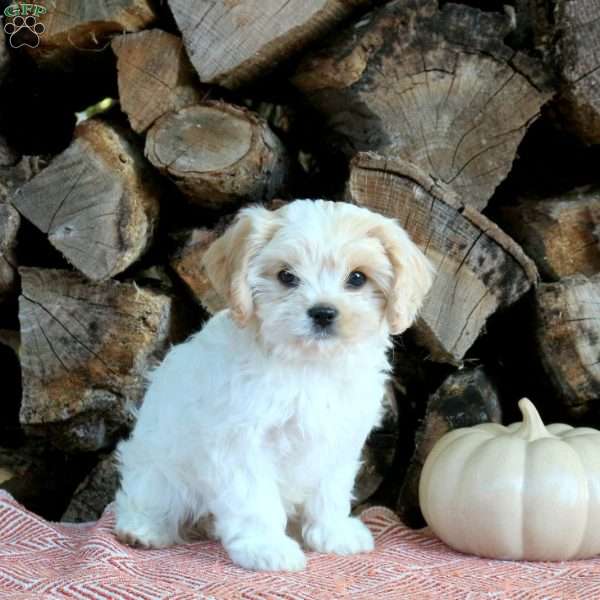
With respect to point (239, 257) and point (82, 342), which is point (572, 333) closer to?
point (239, 257)

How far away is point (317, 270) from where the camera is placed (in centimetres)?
265

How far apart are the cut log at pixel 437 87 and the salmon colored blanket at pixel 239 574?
1.41 meters

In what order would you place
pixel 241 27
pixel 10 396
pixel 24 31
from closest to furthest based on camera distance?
pixel 241 27
pixel 24 31
pixel 10 396

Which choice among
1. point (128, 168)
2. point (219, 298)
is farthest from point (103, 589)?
point (128, 168)

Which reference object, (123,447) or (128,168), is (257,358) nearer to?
(123,447)

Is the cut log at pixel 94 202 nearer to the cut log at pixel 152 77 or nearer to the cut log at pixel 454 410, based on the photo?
the cut log at pixel 152 77

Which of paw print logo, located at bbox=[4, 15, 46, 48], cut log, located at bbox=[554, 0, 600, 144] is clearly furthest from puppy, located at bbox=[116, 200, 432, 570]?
paw print logo, located at bbox=[4, 15, 46, 48]

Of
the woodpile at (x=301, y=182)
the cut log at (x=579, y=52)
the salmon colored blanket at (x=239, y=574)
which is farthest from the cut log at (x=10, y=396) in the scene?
the cut log at (x=579, y=52)

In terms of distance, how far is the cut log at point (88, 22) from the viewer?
324 cm

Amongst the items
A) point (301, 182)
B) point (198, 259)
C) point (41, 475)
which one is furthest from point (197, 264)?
point (41, 475)

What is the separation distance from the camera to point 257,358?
270 cm

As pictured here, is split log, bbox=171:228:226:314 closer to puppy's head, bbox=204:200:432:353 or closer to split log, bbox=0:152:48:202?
puppy's head, bbox=204:200:432:353

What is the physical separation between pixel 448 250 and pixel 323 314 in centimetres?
83

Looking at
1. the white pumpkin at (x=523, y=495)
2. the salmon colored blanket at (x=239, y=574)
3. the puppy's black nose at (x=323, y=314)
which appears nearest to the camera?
the salmon colored blanket at (x=239, y=574)
